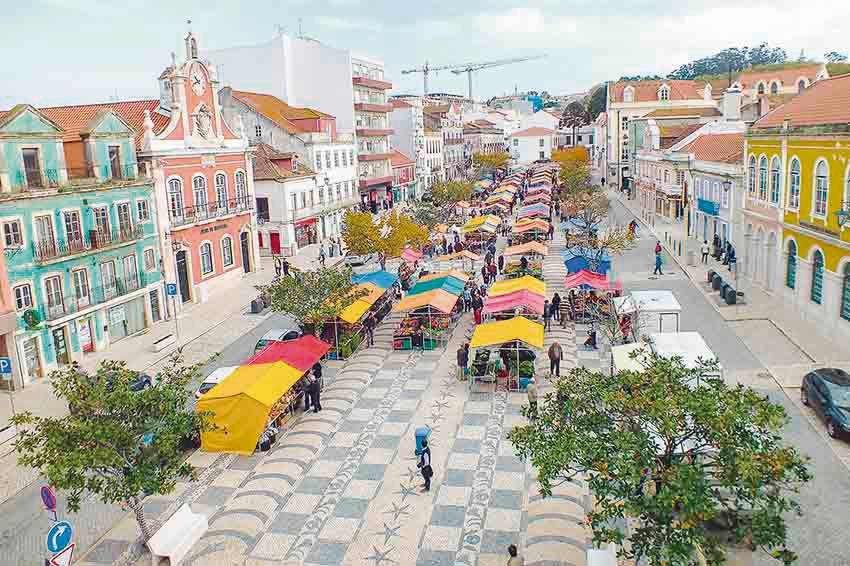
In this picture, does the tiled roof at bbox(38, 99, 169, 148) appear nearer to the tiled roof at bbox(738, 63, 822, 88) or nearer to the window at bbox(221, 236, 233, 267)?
the window at bbox(221, 236, 233, 267)

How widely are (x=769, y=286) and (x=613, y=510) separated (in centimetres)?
2681

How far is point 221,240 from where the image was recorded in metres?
39.7

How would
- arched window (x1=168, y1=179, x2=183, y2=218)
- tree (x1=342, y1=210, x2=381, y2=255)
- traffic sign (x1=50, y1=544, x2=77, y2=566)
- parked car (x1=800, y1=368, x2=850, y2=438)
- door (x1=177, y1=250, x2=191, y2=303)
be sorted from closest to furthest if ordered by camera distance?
traffic sign (x1=50, y1=544, x2=77, y2=566) < parked car (x1=800, y1=368, x2=850, y2=438) < arched window (x1=168, y1=179, x2=183, y2=218) < door (x1=177, y1=250, x2=191, y2=303) < tree (x1=342, y1=210, x2=381, y2=255)

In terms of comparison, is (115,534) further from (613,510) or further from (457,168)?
(457,168)

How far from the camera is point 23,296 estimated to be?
25547 mm

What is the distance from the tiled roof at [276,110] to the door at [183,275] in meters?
20.0

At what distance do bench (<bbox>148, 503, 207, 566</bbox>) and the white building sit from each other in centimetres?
11875

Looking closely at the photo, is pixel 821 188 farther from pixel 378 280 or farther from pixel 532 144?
pixel 532 144

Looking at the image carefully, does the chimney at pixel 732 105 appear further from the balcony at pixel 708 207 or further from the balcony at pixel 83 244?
the balcony at pixel 83 244

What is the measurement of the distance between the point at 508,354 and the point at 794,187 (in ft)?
50.0

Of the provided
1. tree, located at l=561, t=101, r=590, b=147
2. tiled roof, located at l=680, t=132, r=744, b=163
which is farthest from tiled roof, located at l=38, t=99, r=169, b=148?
tree, located at l=561, t=101, r=590, b=147

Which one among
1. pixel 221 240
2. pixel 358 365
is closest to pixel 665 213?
pixel 221 240

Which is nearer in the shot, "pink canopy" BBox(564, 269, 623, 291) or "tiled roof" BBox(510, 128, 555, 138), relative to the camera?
"pink canopy" BBox(564, 269, 623, 291)

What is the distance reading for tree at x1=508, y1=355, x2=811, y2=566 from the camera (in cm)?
929
